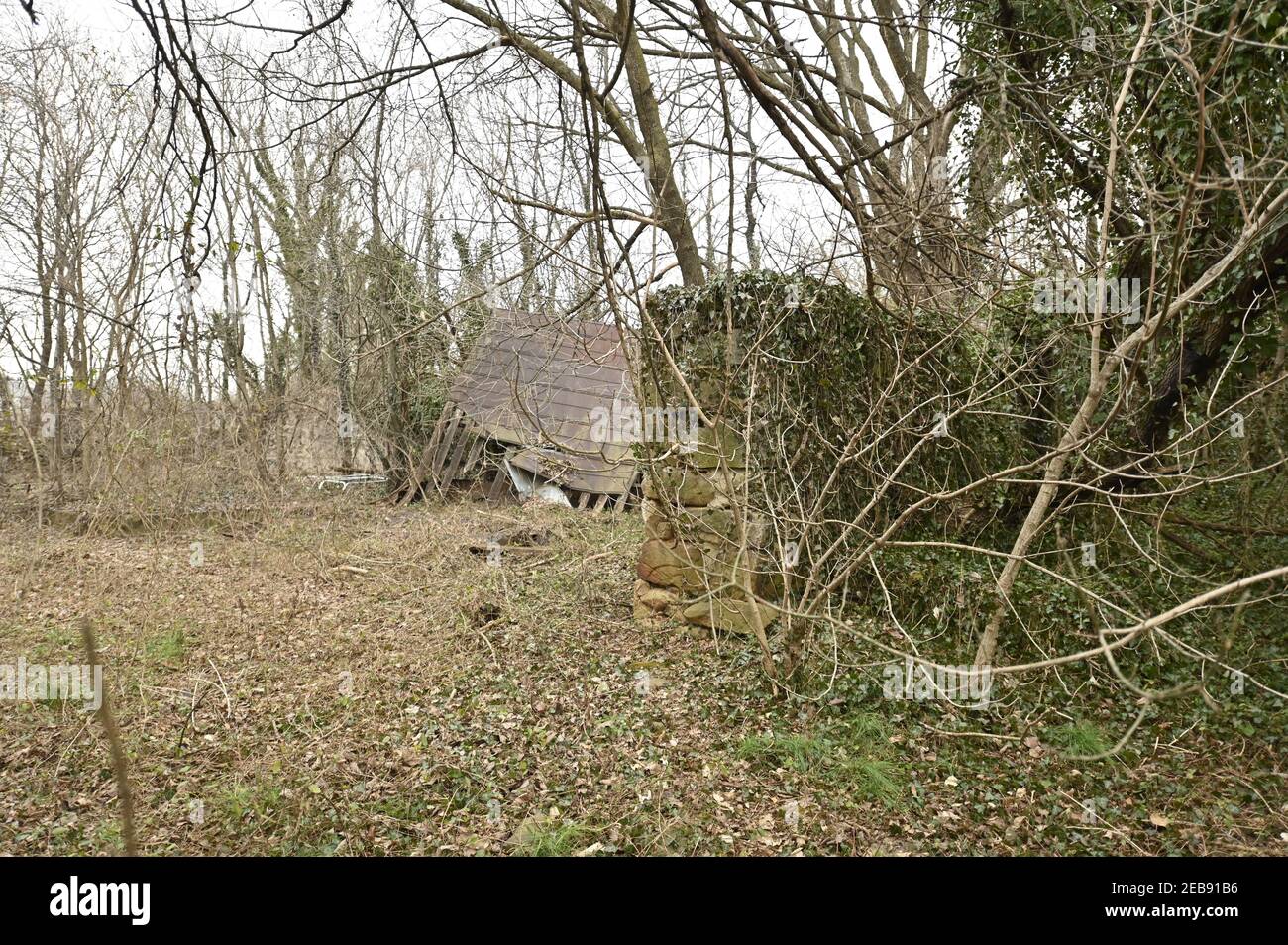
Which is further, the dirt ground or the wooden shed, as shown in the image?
the wooden shed

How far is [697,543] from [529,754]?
223cm

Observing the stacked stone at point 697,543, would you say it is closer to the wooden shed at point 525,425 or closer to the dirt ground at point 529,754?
the dirt ground at point 529,754

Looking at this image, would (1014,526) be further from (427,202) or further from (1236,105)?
(427,202)

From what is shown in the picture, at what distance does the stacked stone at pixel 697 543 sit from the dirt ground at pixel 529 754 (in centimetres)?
29

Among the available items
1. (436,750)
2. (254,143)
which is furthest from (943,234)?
(254,143)

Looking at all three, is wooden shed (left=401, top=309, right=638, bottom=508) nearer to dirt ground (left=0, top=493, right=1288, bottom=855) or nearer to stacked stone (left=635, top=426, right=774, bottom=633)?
stacked stone (left=635, top=426, right=774, bottom=633)

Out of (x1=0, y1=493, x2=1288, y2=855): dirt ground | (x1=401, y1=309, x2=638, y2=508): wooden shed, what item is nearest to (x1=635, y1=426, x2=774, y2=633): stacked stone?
(x1=0, y1=493, x2=1288, y2=855): dirt ground

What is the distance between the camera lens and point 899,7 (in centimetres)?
1100

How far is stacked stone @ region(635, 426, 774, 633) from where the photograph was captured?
615 centimetres

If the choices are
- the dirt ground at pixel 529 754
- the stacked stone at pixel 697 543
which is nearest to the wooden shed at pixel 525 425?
the stacked stone at pixel 697 543

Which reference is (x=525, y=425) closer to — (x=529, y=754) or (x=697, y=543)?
(x=697, y=543)

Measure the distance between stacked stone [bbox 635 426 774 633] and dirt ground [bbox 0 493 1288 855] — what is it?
0.94 ft

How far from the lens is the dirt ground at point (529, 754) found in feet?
13.1
